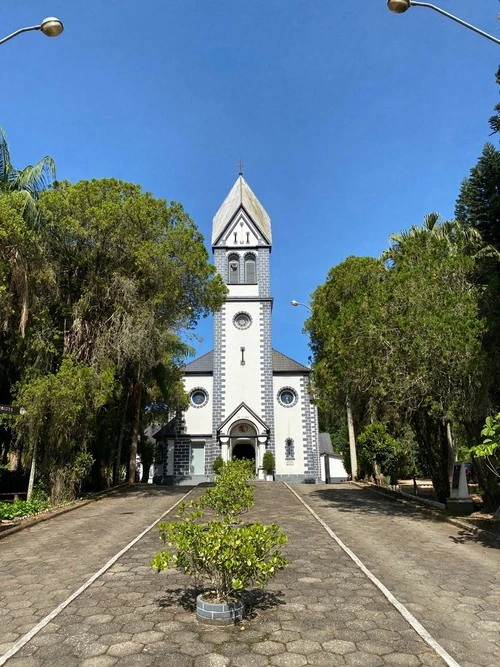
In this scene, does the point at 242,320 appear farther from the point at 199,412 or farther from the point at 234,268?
the point at 199,412

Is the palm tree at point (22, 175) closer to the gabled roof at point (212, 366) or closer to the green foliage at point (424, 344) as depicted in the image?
the green foliage at point (424, 344)

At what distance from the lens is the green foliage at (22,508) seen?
40.3ft

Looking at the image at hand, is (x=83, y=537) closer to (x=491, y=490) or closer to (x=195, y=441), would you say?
(x=491, y=490)

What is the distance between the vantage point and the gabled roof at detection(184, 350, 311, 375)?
107 feet

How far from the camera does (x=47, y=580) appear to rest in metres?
6.91

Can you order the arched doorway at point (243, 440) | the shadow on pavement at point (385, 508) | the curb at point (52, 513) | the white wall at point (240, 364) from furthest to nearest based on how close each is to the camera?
the white wall at point (240, 364) < the arched doorway at point (243, 440) < the curb at point (52, 513) < the shadow on pavement at point (385, 508)

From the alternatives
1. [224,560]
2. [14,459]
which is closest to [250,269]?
[14,459]

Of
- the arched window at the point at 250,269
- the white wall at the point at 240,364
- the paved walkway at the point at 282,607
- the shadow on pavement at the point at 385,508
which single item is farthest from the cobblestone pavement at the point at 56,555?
the arched window at the point at 250,269

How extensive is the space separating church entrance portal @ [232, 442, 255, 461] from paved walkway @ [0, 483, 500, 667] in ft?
74.9

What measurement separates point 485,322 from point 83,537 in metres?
10.4

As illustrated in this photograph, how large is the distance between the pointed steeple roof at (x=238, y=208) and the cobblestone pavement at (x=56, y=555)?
23.5 meters

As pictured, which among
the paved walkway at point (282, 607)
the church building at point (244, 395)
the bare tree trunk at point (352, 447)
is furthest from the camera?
the church building at point (244, 395)

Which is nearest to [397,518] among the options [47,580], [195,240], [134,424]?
[47,580]

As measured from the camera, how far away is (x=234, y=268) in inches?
1364
